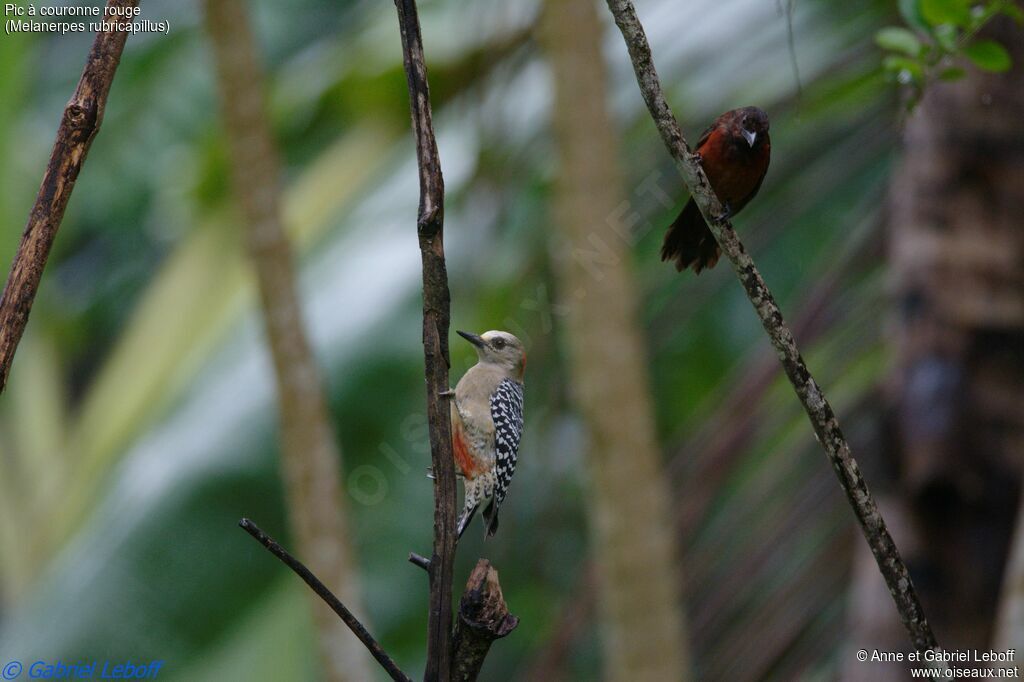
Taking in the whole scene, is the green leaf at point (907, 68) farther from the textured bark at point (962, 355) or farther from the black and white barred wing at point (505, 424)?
the textured bark at point (962, 355)

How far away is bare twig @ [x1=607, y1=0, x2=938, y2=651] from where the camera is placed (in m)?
1.09

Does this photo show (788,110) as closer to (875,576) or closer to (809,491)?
(809,491)

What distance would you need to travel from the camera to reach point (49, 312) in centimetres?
910

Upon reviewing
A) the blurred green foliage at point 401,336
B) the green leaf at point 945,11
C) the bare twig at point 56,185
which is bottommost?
the blurred green foliage at point 401,336

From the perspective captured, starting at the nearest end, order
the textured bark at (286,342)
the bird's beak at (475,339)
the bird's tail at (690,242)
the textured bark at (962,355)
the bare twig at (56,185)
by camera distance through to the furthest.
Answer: the bare twig at (56,185)
the bird's tail at (690,242)
the bird's beak at (475,339)
the textured bark at (962,355)
the textured bark at (286,342)

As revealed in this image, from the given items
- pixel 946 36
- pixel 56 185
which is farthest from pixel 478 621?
pixel 946 36

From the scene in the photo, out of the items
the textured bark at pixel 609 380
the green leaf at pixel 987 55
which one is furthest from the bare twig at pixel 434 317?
the textured bark at pixel 609 380

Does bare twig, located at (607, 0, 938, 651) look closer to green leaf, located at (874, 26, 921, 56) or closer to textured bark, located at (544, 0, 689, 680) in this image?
green leaf, located at (874, 26, 921, 56)

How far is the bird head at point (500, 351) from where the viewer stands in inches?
63.5

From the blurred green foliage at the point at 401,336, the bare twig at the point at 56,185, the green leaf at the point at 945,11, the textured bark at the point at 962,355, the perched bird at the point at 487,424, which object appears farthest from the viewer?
the blurred green foliage at the point at 401,336

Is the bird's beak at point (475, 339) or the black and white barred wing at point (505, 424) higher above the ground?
the bird's beak at point (475, 339)

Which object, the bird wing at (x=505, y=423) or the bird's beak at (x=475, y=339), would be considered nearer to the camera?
the bird's beak at (x=475, y=339)

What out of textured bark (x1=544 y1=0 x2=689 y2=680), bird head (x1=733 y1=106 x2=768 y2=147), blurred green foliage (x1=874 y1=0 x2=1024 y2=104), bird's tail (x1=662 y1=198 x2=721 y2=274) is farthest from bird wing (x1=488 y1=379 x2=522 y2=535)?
textured bark (x1=544 y1=0 x2=689 y2=680)

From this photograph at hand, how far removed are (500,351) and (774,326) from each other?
66 centimetres
